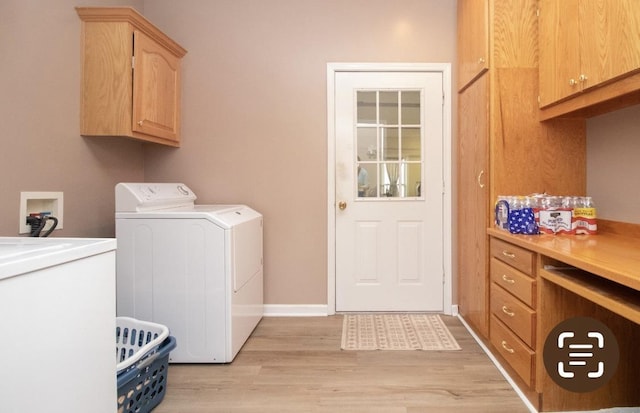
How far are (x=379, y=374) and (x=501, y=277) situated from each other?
0.85 meters

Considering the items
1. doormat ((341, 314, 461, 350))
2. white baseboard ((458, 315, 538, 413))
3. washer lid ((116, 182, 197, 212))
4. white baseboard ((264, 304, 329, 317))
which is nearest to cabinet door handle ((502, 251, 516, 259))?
white baseboard ((458, 315, 538, 413))

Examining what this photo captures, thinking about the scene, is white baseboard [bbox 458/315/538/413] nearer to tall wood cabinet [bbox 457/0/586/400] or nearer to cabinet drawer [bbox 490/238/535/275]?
tall wood cabinet [bbox 457/0/586/400]

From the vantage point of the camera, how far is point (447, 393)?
188cm

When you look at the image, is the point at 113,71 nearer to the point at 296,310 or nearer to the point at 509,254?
the point at 296,310

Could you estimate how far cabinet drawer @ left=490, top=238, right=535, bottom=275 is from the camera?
171 centimetres

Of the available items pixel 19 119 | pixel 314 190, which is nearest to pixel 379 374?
pixel 314 190

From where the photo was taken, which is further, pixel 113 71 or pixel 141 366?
pixel 113 71

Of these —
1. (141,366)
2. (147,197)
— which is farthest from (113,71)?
(141,366)

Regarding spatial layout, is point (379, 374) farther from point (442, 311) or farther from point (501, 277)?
point (442, 311)

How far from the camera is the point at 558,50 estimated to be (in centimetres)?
192

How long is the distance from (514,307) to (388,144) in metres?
1.61

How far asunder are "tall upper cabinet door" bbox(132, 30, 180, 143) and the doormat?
194 cm

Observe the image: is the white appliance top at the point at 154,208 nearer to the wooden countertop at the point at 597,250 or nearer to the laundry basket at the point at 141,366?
the laundry basket at the point at 141,366

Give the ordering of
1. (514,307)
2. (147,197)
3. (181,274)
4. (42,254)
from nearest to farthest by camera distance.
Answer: (42,254), (514,307), (181,274), (147,197)
